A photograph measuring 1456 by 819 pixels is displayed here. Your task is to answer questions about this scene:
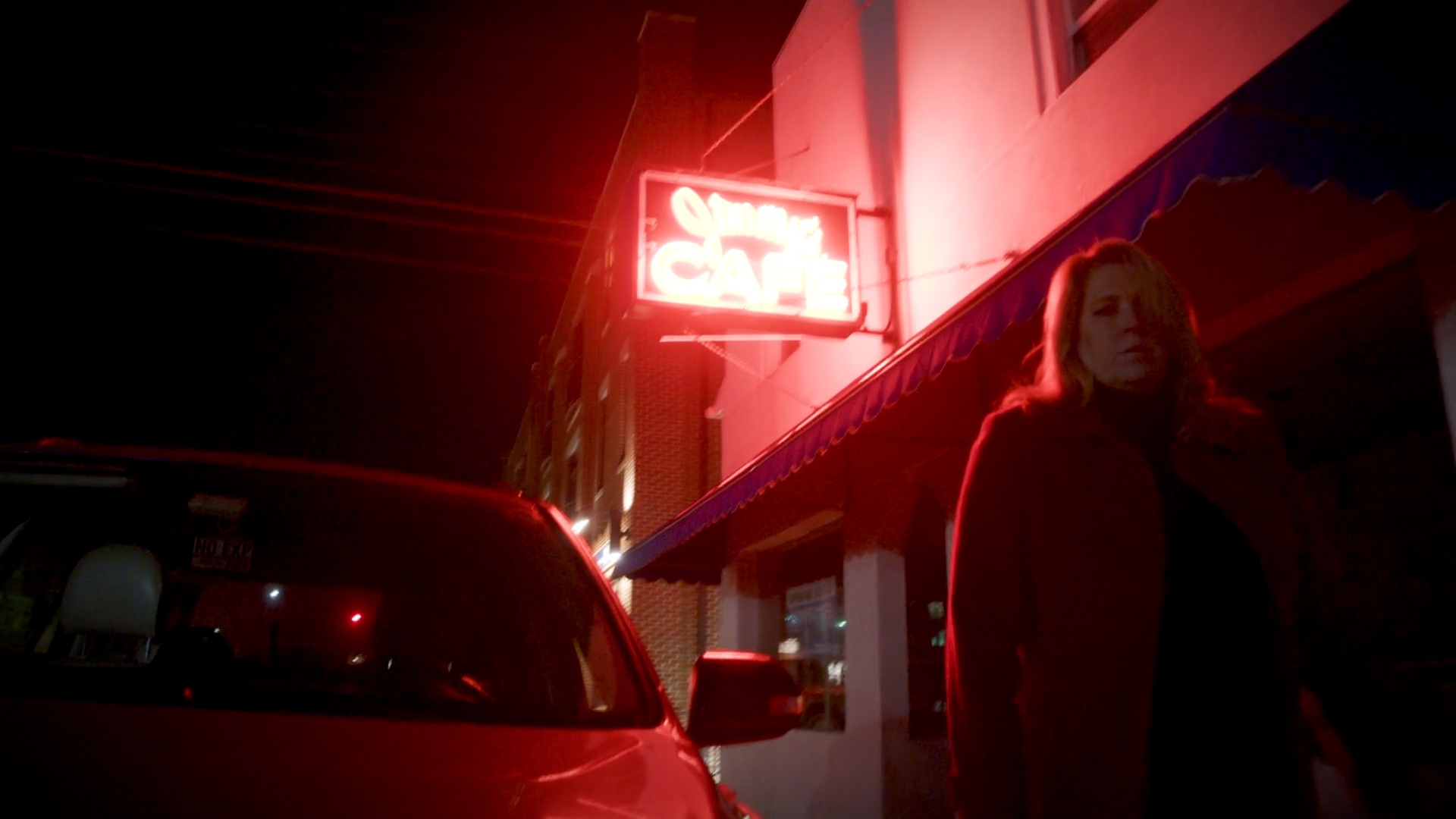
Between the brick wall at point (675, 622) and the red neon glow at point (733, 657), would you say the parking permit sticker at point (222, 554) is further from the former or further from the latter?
the brick wall at point (675, 622)

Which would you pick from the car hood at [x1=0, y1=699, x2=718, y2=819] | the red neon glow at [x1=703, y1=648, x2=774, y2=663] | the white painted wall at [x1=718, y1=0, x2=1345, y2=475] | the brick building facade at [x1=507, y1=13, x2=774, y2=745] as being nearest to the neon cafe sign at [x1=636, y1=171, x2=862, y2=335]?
the white painted wall at [x1=718, y1=0, x2=1345, y2=475]

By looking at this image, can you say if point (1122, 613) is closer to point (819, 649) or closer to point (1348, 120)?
point (1348, 120)

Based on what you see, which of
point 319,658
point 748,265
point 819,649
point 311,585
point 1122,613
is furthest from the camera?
point 819,649

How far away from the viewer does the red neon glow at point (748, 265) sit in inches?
295

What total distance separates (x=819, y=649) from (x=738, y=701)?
7807 mm

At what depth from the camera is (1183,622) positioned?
1894mm

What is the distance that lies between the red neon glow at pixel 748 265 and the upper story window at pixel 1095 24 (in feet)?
7.59

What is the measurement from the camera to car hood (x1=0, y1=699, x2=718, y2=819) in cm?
152

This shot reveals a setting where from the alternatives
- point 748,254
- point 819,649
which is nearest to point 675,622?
point 819,649

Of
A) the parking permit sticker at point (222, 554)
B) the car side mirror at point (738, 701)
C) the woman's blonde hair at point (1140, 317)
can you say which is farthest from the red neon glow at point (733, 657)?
the parking permit sticker at point (222, 554)

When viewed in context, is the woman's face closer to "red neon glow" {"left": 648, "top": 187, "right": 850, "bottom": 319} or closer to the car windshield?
the car windshield

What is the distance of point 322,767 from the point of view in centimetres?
164

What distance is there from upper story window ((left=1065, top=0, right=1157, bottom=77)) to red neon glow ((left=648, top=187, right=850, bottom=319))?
2313 millimetres

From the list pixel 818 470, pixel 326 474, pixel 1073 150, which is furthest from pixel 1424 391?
pixel 326 474
